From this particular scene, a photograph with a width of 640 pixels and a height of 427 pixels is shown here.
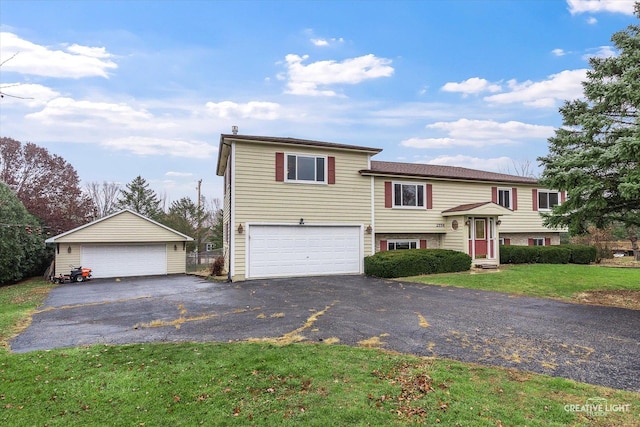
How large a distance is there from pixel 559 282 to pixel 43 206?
1196 inches

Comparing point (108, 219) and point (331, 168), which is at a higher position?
point (331, 168)

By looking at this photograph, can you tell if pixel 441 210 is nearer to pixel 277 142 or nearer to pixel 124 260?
pixel 277 142

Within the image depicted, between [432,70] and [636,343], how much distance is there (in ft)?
50.6

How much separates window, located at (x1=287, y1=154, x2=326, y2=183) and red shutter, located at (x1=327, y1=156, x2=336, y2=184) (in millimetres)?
230

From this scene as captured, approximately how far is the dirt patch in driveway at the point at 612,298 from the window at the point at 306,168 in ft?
32.3

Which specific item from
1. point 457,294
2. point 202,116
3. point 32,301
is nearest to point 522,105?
point 457,294

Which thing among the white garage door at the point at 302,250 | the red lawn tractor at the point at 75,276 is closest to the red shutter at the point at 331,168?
the white garage door at the point at 302,250

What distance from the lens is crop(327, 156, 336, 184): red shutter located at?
15.5 m

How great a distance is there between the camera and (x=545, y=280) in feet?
40.6

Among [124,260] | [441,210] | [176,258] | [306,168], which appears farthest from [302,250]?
[124,260]

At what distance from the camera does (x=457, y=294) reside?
33.7ft

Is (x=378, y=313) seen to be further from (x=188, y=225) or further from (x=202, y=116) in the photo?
(x=188, y=225)

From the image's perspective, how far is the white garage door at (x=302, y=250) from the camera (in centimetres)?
1428

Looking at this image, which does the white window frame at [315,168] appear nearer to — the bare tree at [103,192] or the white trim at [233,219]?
the white trim at [233,219]
